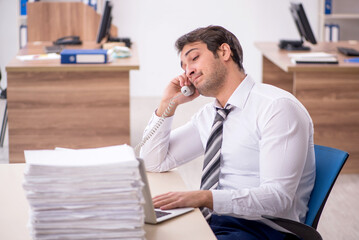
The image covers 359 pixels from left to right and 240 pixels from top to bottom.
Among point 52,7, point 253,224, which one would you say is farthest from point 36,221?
point 52,7

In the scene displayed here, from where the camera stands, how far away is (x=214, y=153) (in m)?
2.02

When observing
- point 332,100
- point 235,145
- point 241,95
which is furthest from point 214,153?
point 332,100

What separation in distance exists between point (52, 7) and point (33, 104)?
173 centimetres

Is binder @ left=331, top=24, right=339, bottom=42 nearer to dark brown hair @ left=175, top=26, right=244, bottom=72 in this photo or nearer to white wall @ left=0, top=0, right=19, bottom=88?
white wall @ left=0, top=0, right=19, bottom=88

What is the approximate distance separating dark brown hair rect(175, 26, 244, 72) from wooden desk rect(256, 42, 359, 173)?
1.92 metres

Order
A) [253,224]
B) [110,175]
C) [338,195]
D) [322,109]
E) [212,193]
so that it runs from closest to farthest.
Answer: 1. [110,175]
2. [212,193]
3. [253,224]
4. [338,195]
5. [322,109]

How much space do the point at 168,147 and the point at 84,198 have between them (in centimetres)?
93

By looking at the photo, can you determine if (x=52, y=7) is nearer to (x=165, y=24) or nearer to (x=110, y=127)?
(x=165, y=24)

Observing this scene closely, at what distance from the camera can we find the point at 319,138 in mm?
4023

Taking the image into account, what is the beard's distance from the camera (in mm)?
2029

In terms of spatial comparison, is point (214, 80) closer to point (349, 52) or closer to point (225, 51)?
point (225, 51)

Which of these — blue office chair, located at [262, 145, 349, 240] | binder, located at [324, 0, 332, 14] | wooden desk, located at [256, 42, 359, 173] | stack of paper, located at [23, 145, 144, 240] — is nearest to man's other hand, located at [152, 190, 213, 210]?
blue office chair, located at [262, 145, 349, 240]

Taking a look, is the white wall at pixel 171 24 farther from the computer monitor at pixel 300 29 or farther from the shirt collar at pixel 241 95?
the shirt collar at pixel 241 95

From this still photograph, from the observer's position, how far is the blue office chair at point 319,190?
1767 millimetres
